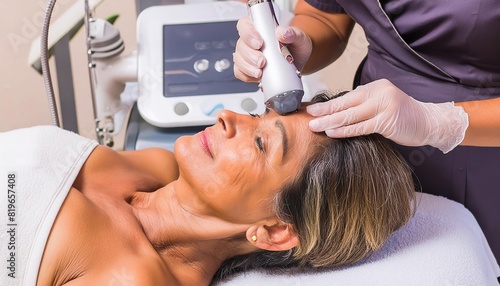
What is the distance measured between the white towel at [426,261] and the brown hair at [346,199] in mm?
42

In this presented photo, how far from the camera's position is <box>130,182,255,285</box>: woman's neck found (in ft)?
4.49

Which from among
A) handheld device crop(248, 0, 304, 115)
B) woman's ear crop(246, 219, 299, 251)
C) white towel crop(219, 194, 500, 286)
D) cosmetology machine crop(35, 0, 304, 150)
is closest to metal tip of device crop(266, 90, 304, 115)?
handheld device crop(248, 0, 304, 115)

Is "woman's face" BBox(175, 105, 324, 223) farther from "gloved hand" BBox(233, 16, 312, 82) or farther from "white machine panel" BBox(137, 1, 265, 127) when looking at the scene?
"white machine panel" BBox(137, 1, 265, 127)

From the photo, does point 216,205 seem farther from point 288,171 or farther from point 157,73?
point 157,73

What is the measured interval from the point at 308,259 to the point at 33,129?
2.14 ft

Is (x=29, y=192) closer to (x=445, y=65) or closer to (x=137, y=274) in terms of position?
(x=137, y=274)

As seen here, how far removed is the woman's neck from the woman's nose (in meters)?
0.18

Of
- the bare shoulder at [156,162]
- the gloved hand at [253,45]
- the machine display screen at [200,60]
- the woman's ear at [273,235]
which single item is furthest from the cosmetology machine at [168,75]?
the woman's ear at [273,235]

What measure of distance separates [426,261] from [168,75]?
866mm

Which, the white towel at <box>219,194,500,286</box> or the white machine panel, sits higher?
the white machine panel

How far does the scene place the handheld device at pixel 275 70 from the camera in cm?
119

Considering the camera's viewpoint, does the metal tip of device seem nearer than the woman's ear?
Yes

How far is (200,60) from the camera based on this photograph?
6.02ft

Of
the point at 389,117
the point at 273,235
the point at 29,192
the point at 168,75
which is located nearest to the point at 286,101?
the point at 389,117
